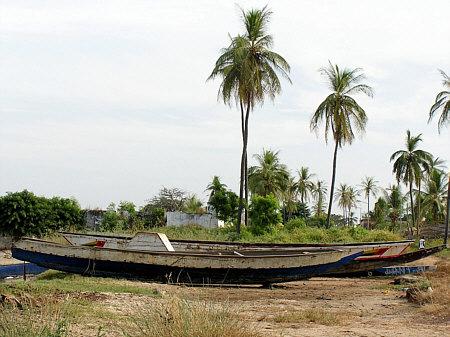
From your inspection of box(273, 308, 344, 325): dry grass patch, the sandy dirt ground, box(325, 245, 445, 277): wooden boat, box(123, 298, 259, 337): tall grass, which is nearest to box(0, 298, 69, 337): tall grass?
box(123, 298, 259, 337): tall grass

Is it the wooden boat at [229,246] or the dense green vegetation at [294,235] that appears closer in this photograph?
the wooden boat at [229,246]

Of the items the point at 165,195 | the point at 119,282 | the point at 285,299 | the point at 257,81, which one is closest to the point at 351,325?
the point at 285,299

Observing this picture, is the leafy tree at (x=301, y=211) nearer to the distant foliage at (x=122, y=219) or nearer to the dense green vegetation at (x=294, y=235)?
the distant foliage at (x=122, y=219)

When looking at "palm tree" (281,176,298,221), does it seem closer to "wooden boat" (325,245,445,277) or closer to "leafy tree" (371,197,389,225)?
"leafy tree" (371,197,389,225)

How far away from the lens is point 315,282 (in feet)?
66.8

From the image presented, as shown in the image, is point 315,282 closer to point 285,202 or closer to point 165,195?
point 165,195

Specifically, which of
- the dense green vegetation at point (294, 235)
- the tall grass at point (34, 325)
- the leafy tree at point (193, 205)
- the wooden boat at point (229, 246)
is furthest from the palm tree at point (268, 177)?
the tall grass at point (34, 325)

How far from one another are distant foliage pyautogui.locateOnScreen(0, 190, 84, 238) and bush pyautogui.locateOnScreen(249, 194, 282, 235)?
9.90 m

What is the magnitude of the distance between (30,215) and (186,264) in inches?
776

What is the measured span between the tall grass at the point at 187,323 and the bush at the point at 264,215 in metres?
29.0

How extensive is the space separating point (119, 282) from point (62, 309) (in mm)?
8084

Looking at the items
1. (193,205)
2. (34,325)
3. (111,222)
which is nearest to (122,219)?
(111,222)

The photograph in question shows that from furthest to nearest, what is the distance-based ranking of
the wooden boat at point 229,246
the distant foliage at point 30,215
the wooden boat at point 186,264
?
the distant foliage at point 30,215 → the wooden boat at point 229,246 → the wooden boat at point 186,264

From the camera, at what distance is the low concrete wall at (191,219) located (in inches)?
1790
